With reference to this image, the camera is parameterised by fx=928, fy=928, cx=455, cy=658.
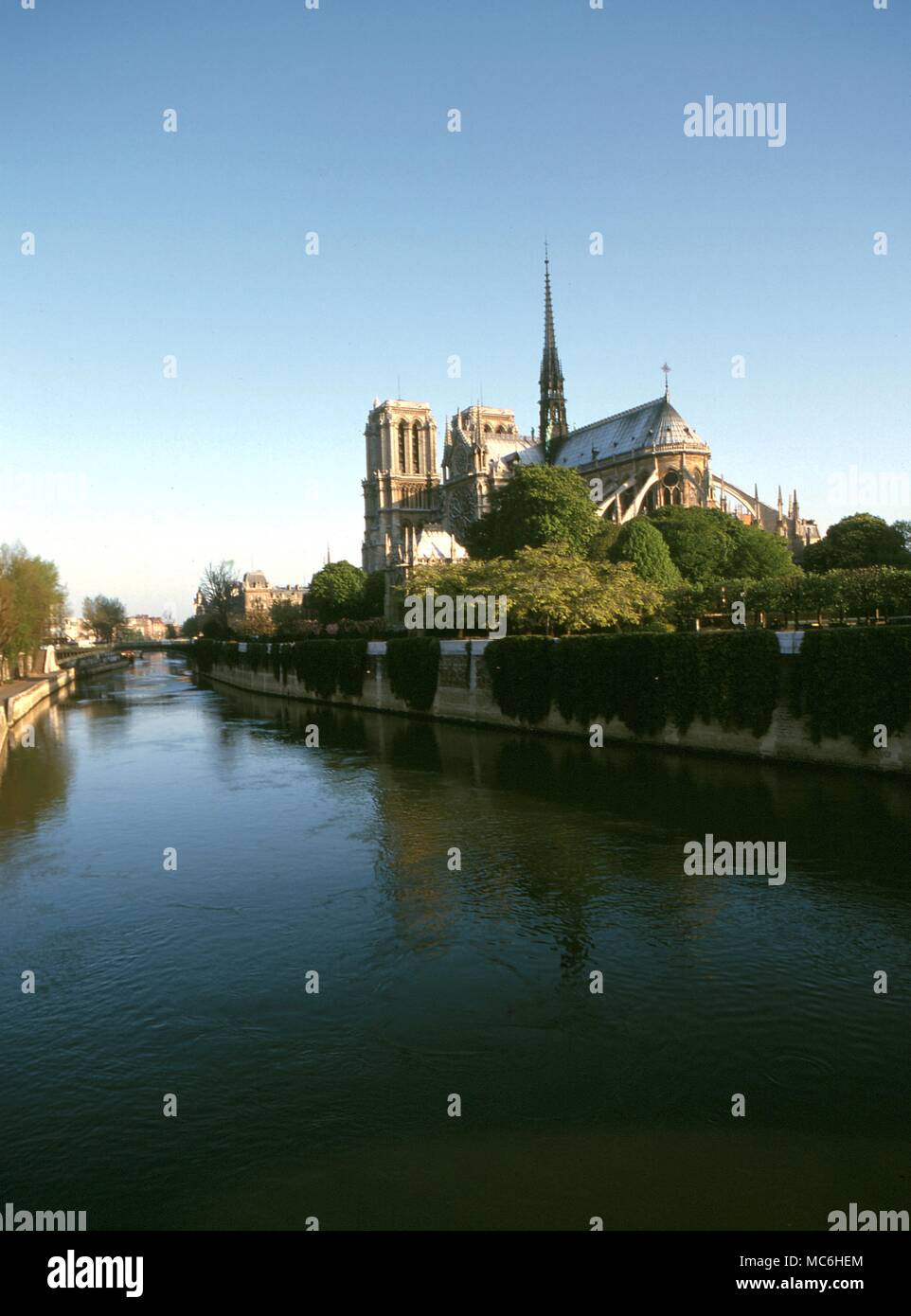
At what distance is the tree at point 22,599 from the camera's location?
2798 inches

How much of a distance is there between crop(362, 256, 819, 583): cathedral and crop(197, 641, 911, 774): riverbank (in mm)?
27981

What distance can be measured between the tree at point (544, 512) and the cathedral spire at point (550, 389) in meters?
52.4

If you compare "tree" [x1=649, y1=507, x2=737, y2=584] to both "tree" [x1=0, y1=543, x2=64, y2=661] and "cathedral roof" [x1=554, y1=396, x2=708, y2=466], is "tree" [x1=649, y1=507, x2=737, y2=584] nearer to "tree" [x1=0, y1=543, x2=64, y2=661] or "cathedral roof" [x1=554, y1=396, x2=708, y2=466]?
"cathedral roof" [x1=554, y1=396, x2=708, y2=466]

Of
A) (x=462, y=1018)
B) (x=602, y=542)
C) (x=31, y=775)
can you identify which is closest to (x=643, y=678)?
(x=31, y=775)

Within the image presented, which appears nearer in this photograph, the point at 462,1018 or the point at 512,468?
the point at 462,1018

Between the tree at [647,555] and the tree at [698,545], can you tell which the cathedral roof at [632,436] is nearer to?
the tree at [698,545]

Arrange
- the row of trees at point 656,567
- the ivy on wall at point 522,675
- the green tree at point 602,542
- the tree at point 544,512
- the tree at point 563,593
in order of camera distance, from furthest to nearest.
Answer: the tree at point 544,512
the green tree at point 602,542
the tree at point 563,593
the ivy on wall at point 522,675
the row of trees at point 656,567

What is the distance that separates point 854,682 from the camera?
88.9ft

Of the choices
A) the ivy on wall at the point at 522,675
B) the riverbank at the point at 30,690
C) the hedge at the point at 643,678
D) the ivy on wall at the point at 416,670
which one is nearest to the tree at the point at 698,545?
the ivy on wall at the point at 416,670

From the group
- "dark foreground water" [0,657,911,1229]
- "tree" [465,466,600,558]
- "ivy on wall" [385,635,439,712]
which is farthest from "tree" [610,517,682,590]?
"dark foreground water" [0,657,911,1229]

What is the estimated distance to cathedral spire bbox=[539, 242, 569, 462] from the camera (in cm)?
12062

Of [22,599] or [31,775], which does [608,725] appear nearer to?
[31,775]

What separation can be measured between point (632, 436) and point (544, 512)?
39297 mm

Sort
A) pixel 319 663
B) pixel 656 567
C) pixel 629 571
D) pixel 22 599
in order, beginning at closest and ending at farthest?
pixel 629 571
pixel 656 567
pixel 319 663
pixel 22 599
